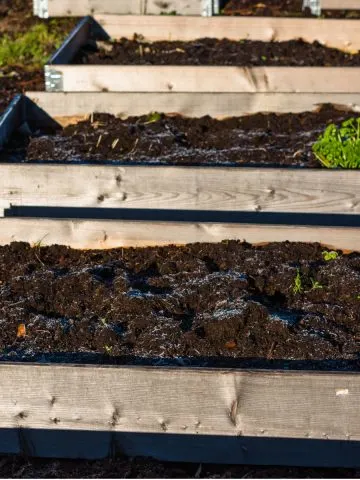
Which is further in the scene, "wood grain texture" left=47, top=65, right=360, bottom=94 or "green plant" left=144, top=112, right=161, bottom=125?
"wood grain texture" left=47, top=65, right=360, bottom=94

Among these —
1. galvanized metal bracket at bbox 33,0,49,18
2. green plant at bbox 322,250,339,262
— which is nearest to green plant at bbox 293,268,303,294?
green plant at bbox 322,250,339,262

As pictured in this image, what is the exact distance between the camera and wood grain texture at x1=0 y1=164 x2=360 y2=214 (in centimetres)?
558

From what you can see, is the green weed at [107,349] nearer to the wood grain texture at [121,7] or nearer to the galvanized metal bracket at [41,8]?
the wood grain texture at [121,7]

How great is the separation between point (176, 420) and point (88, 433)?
0.34 m

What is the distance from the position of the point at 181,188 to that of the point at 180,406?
214 cm

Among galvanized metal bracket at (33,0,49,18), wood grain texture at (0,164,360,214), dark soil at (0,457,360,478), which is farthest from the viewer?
galvanized metal bracket at (33,0,49,18)

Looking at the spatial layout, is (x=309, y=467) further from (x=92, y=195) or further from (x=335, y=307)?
(x=92, y=195)

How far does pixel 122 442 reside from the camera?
379cm

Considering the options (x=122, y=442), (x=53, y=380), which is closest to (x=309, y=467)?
(x=122, y=442)

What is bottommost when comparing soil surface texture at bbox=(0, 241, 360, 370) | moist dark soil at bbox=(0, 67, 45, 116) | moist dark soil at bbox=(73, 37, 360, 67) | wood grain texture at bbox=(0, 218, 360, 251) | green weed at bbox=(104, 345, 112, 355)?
green weed at bbox=(104, 345, 112, 355)

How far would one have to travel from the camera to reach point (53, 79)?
7.73 metres

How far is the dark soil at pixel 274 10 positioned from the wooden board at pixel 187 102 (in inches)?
134

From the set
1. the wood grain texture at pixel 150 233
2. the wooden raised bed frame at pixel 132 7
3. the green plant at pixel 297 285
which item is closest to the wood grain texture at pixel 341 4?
the wooden raised bed frame at pixel 132 7

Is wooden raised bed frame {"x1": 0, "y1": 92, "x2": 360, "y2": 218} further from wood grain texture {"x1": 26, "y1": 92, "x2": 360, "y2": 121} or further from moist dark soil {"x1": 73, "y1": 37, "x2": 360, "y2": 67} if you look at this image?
moist dark soil {"x1": 73, "y1": 37, "x2": 360, "y2": 67}
